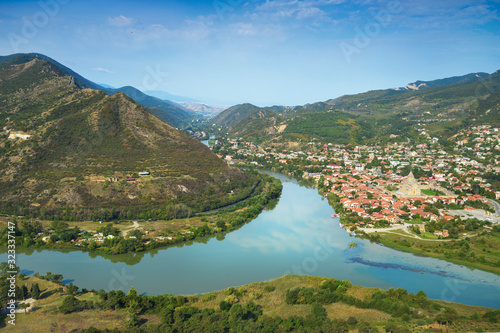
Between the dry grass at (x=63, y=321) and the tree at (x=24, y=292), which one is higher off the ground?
the tree at (x=24, y=292)

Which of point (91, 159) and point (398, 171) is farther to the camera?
point (398, 171)

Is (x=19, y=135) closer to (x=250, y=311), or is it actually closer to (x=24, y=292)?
(x=24, y=292)

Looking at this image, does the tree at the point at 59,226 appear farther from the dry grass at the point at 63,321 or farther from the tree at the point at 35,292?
the dry grass at the point at 63,321

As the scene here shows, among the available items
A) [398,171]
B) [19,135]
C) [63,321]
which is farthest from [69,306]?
[398,171]

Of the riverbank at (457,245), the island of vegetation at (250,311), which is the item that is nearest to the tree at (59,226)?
the island of vegetation at (250,311)

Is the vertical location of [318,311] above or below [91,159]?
below
